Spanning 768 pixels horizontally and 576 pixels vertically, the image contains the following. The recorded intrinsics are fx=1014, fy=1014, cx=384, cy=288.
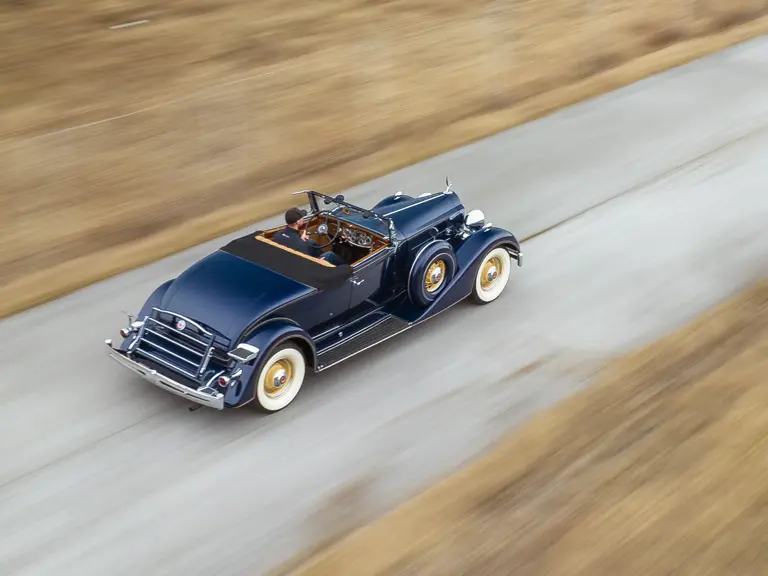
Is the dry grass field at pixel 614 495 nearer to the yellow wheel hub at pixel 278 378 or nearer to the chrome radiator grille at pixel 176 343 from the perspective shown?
the yellow wheel hub at pixel 278 378

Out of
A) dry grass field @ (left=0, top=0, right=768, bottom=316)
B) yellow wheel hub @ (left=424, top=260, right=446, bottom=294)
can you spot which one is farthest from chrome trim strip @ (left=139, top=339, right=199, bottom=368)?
dry grass field @ (left=0, top=0, right=768, bottom=316)

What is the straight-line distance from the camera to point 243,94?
15750 millimetres

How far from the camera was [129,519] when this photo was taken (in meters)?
7.95

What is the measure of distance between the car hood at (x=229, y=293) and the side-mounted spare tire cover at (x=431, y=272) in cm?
127

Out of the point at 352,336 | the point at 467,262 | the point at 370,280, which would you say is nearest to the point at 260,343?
the point at 352,336

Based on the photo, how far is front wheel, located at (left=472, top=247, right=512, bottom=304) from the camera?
35.3 feet

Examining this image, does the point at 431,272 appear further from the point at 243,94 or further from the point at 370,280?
the point at 243,94

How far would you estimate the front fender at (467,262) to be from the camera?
1029 cm

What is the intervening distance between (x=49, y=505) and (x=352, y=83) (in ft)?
33.5

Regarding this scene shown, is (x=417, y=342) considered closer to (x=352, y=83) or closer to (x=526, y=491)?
(x=526, y=491)

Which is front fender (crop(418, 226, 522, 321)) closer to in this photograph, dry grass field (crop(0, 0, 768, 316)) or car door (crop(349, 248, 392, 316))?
car door (crop(349, 248, 392, 316))

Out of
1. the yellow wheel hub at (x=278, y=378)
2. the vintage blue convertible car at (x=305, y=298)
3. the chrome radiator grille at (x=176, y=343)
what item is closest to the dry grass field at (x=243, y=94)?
the chrome radiator grille at (x=176, y=343)

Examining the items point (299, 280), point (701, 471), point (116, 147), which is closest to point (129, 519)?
point (299, 280)

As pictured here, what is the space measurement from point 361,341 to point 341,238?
1270 millimetres
